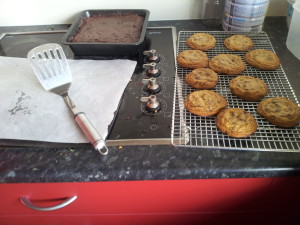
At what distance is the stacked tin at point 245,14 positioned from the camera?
0.83 m

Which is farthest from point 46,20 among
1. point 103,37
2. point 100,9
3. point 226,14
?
point 226,14

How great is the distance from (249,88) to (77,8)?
0.76 metres

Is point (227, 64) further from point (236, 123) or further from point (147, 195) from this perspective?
point (147, 195)

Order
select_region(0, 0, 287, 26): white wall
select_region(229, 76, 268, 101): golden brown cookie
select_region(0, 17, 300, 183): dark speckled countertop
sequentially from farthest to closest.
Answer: select_region(0, 0, 287, 26): white wall → select_region(229, 76, 268, 101): golden brown cookie → select_region(0, 17, 300, 183): dark speckled countertop

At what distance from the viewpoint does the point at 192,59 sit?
2.56 ft

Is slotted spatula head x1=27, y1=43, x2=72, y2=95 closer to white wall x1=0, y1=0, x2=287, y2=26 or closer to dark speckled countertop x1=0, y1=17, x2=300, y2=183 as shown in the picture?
dark speckled countertop x1=0, y1=17, x2=300, y2=183

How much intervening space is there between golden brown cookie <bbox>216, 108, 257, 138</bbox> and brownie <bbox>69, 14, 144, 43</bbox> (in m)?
0.41

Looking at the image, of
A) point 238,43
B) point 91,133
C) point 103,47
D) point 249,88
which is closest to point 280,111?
point 249,88

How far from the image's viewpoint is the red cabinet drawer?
0.58 metres

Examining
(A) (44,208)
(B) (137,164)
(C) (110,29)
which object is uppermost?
(C) (110,29)

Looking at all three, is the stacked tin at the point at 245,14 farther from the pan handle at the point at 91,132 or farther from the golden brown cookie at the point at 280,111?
the pan handle at the point at 91,132

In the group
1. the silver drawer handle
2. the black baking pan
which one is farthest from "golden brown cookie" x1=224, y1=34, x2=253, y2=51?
the silver drawer handle

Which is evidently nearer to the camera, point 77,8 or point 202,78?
point 202,78

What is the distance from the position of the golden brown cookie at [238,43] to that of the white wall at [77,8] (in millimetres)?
257
